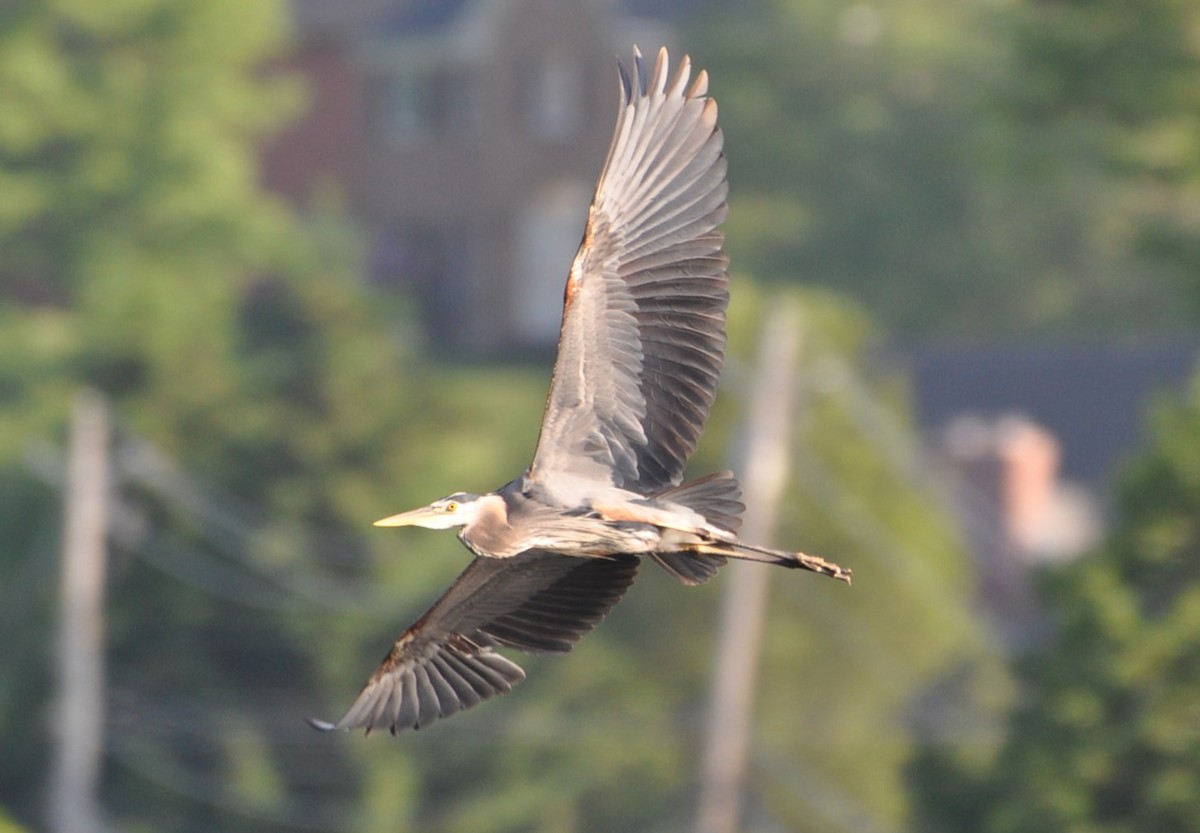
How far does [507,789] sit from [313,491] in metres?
3.43

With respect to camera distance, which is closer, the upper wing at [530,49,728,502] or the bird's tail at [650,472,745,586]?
the bird's tail at [650,472,745,586]

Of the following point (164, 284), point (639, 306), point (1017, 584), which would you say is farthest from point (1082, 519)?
point (639, 306)

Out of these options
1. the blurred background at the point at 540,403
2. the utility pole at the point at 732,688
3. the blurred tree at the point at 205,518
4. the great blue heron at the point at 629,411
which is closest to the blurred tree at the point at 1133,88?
the blurred background at the point at 540,403

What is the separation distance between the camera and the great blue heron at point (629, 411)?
7.58 m

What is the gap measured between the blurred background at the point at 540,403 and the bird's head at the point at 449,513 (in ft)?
15.4

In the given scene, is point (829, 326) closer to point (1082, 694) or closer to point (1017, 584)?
point (1017, 584)

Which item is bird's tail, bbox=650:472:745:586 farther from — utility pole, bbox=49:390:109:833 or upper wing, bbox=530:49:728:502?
utility pole, bbox=49:390:109:833

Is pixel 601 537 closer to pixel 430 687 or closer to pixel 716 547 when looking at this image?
pixel 716 547

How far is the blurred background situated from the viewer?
19.2m

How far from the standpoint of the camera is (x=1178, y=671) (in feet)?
37.8

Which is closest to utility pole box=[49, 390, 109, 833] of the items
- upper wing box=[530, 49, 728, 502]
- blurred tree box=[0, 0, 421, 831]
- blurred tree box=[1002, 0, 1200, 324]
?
blurred tree box=[0, 0, 421, 831]

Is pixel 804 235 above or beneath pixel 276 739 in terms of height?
above

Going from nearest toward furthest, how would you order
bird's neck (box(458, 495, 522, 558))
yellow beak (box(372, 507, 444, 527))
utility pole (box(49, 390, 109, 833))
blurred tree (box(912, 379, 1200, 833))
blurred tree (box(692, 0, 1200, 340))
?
yellow beak (box(372, 507, 444, 527)) < bird's neck (box(458, 495, 522, 558)) < blurred tree (box(912, 379, 1200, 833)) < utility pole (box(49, 390, 109, 833)) < blurred tree (box(692, 0, 1200, 340))

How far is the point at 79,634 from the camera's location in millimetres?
19938
